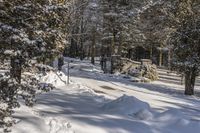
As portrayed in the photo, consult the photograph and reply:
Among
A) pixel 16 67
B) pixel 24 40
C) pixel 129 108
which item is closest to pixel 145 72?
pixel 129 108

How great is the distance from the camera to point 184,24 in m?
26.8

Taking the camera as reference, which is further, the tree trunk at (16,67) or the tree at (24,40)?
the tree trunk at (16,67)

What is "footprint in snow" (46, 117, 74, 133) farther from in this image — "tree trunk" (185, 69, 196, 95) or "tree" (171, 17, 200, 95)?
"tree trunk" (185, 69, 196, 95)

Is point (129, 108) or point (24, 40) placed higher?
point (24, 40)

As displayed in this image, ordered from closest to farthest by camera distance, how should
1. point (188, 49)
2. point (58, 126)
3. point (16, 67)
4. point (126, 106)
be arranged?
point (16, 67) → point (58, 126) → point (126, 106) → point (188, 49)

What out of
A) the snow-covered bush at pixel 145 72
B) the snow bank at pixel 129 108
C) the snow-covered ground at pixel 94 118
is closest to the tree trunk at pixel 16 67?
the snow-covered ground at pixel 94 118

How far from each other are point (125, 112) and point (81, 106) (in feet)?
5.59

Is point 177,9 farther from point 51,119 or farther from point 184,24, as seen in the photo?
point 51,119

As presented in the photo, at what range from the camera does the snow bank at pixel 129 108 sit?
13983 mm

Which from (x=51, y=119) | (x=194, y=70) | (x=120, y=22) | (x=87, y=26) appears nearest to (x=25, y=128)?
(x=51, y=119)

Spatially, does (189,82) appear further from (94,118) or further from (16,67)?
(16,67)

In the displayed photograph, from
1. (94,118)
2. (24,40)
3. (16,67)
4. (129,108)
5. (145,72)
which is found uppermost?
(24,40)

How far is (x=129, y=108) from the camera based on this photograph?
47.3 ft

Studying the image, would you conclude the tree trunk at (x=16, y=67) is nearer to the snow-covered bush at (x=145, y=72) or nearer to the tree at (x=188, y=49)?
the tree at (x=188, y=49)
